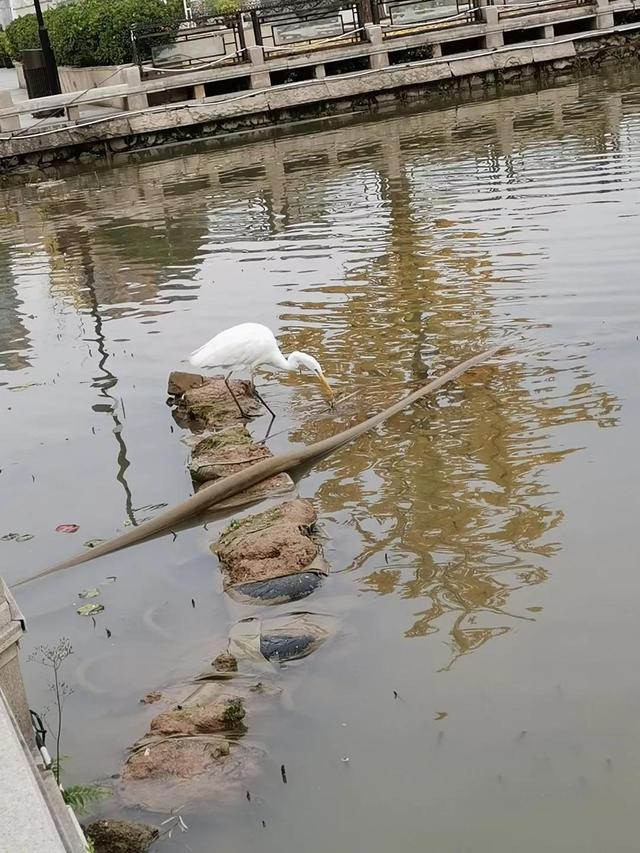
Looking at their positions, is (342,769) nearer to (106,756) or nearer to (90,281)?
(106,756)

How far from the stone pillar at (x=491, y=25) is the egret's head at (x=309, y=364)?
1902 centimetres

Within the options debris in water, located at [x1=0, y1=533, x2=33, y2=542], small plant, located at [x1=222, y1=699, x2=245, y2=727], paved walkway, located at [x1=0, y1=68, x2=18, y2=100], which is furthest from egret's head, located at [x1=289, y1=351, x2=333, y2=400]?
paved walkway, located at [x1=0, y1=68, x2=18, y2=100]

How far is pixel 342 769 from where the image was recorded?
4.39 metres

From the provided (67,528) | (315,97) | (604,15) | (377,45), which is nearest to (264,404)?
(67,528)

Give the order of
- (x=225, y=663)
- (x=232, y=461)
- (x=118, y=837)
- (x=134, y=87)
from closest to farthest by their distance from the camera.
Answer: (x=118, y=837)
(x=225, y=663)
(x=232, y=461)
(x=134, y=87)

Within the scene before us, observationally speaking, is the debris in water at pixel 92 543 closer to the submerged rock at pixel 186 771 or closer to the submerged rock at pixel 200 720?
the submerged rock at pixel 200 720

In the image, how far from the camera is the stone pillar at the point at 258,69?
2400 cm

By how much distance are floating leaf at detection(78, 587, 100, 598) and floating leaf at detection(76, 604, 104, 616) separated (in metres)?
0.11

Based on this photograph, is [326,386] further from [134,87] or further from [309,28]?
[309,28]

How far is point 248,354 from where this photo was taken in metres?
7.94

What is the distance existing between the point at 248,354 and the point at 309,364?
39cm

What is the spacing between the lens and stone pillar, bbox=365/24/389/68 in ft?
80.9

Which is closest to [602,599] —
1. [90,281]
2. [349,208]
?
[90,281]

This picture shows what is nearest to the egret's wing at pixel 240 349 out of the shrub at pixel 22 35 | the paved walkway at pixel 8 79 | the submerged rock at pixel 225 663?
the submerged rock at pixel 225 663
